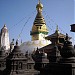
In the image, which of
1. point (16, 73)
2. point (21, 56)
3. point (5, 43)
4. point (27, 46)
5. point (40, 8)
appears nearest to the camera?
point (16, 73)

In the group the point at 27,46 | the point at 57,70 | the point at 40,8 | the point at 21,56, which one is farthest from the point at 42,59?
the point at 40,8

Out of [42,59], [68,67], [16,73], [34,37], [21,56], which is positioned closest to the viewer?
[68,67]

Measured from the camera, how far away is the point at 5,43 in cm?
7069

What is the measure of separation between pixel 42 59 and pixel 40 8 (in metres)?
27.0

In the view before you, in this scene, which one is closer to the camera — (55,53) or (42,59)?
(55,53)

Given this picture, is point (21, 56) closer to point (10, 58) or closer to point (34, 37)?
point (10, 58)

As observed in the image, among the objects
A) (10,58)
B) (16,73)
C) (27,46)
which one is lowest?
(16,73)

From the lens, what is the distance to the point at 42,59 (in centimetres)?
2292

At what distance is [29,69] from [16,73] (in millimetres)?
2041

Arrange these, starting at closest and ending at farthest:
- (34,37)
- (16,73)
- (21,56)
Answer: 1. (16,73)
2. (21,56)
3. (34,37)

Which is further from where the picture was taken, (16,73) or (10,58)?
(10,58)

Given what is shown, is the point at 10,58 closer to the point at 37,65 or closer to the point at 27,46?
the point at 37,65

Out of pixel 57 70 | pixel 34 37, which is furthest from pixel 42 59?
pixel 34 37

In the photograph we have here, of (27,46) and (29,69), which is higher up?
(27,46)
